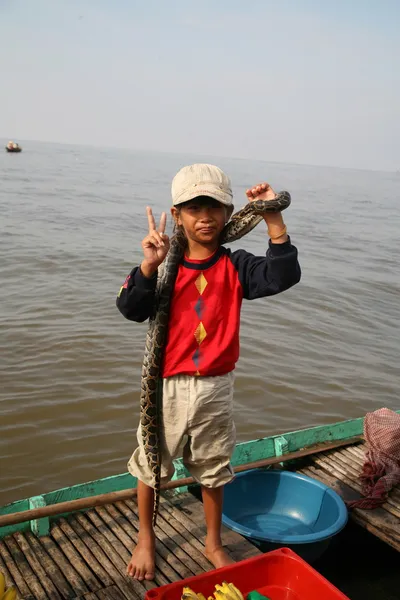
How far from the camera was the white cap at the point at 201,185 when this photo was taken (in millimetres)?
2754

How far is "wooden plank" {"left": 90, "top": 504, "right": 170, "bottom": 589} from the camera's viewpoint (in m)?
3.10

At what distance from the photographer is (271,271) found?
2.69 metres

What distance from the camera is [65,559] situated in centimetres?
323

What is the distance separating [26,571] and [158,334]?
1424mm

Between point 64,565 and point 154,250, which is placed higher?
point 154,250

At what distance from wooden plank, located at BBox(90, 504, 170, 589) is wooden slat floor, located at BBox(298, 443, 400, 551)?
1.46 meters

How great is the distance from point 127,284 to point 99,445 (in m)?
3.17

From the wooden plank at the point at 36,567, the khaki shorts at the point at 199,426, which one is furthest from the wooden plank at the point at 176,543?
the wooden plank at the point at 36,567

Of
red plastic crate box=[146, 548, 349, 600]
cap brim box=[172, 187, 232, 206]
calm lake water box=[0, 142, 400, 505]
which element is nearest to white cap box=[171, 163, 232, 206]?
cap brim box=[172, 187, 232, 206]

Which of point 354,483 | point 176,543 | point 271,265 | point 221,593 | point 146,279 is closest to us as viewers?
point 221,593

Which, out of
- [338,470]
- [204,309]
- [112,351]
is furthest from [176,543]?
[112,351]

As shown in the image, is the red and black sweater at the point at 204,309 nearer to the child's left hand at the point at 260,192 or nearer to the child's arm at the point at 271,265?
the child's arm at the point at 271,265

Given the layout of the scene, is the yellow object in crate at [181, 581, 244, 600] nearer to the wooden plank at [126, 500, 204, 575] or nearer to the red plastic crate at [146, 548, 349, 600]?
the red plastic crate at [146, 548, 349, 600]

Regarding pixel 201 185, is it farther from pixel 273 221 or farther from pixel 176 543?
pixel 176 543
